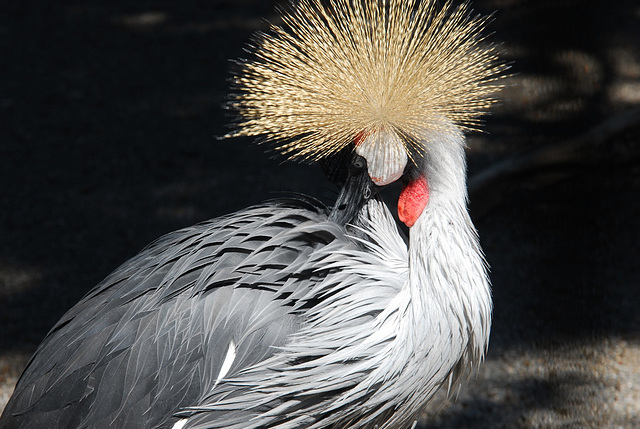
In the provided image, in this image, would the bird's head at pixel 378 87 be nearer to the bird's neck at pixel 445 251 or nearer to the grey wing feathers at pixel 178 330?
the bird's neck at pixel 445 251

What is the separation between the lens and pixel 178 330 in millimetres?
1229

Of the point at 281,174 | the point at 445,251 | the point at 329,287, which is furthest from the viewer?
the point at 281,174

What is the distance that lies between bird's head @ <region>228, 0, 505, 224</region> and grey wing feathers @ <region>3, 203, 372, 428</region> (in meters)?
0.20

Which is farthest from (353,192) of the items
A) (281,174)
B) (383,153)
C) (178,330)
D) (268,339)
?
(281,174)

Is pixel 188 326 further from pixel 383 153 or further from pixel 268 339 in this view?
pixel 383 153

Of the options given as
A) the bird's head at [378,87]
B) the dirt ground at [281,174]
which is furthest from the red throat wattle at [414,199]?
the dirt ground at [281,174]

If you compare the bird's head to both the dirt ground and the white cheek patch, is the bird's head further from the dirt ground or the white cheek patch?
the dirt ground

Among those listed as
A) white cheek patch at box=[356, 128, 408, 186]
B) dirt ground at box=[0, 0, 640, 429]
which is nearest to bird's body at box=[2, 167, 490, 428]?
white cheek patch at box=[356, 128, 408, 186]

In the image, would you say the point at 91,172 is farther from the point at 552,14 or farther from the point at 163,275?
the point at 552,14

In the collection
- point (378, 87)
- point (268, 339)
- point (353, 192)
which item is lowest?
point (268, 339)

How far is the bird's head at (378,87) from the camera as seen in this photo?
1110 millimetres

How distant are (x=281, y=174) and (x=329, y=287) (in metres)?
1.39

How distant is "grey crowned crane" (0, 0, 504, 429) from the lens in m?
1.12

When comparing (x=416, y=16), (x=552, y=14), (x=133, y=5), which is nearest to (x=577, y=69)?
(x=552, y=14)
